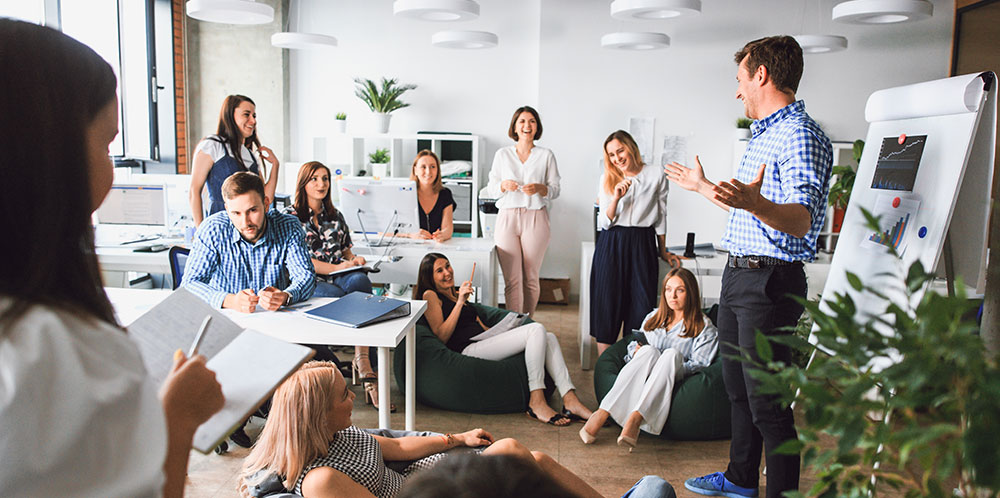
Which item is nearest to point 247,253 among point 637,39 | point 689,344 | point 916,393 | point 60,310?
point 689,344

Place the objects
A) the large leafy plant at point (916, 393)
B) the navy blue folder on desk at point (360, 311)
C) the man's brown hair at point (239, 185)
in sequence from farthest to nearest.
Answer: the man's brown hair at point (239, 185) → the navy blue folder on desk at point (360, 311) → the large leafy plant at point (916, 393)

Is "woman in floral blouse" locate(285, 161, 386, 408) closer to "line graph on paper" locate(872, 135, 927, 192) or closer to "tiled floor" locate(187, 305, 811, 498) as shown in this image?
"tiled floor" locate(187, 305, 811, 498)

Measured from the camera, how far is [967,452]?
22.8 inches

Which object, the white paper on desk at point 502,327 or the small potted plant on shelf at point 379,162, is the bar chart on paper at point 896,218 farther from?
the small potted plant on shelf at point 379,162

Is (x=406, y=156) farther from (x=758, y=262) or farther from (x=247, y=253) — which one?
(x=758, y=262)

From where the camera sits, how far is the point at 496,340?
3.81 m

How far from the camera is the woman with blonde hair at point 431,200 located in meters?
5.00

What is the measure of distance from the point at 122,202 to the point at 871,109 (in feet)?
13.7

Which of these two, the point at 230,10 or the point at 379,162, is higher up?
the point at 230,10

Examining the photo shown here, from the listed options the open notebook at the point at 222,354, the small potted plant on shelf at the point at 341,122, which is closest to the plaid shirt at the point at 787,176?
the open notebook at the point at 222,354

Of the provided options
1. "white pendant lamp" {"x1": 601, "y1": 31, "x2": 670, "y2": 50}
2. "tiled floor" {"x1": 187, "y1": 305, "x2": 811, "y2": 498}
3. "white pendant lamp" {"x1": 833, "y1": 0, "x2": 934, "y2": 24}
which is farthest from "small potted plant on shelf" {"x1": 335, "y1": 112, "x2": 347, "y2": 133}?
"white pendant lamp" {"x1": 833, "y1": 0, "x2": 934, "y2": 24}

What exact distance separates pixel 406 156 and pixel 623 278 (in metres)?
3.26

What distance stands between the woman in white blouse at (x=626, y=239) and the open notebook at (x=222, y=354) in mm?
3023

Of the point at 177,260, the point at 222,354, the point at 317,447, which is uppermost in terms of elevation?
the point at 222,354
